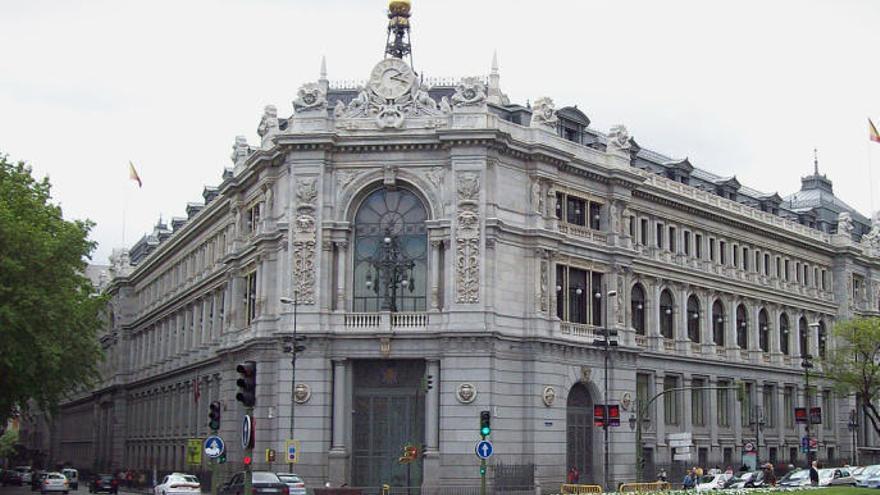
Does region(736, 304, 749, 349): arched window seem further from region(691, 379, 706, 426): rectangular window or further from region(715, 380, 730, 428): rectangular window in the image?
region(691, 379, 706, 426): rectangular window

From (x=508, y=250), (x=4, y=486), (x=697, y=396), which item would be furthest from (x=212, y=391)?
(x=697, y=396)

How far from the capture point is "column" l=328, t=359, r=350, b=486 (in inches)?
2500

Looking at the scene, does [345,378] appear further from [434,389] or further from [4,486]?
[4,486]

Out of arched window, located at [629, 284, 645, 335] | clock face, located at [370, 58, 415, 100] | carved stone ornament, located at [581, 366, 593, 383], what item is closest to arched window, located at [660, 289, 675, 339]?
arched window, located at [629, 284, 645, 335]

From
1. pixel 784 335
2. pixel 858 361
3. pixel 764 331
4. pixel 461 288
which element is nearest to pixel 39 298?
pixel 461 288

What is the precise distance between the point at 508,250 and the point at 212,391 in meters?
27.2

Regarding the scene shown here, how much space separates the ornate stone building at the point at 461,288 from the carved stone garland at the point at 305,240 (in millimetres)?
102

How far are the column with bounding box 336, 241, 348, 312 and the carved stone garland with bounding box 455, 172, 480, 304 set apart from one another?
6134 millimetres

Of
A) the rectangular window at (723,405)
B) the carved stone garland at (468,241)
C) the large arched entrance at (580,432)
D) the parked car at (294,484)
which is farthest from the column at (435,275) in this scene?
the rectangular window at (723,405)

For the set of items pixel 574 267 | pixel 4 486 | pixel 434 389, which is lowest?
pixel 4 486

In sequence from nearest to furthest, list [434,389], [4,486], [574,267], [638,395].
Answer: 1. [434,389]
2. [574,267]
3. [638,395]
4. [4,486]

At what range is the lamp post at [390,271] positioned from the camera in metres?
66.2

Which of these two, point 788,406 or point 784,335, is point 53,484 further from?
point 784,335

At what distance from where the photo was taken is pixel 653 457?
3078 inches
